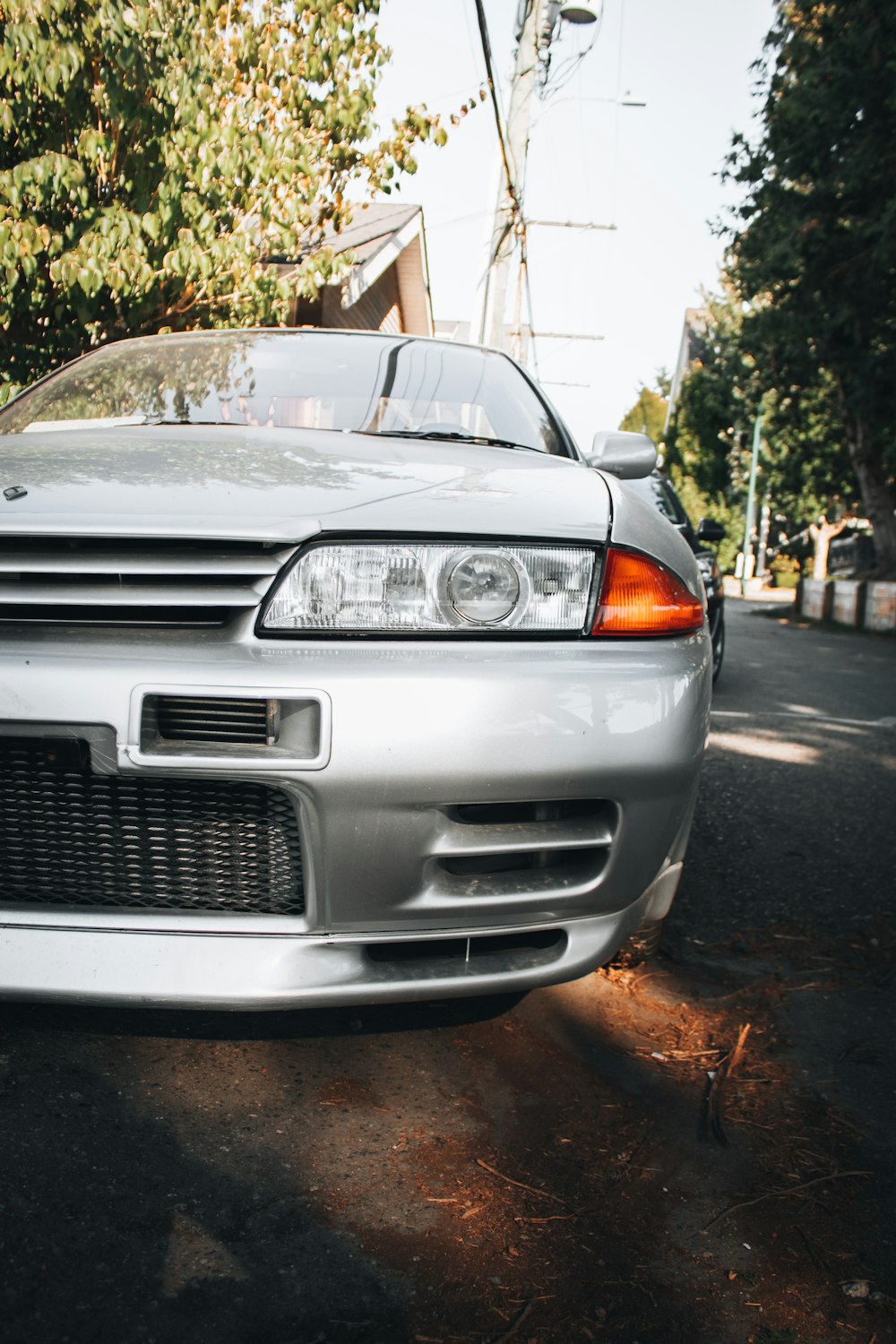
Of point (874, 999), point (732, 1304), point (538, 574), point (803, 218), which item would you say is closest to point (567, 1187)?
point (732, 1304)

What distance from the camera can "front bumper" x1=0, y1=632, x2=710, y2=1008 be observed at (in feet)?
5.54

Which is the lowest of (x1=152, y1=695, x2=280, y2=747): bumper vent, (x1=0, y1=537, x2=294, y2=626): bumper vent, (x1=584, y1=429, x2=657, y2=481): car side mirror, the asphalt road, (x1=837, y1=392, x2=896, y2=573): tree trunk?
the asphalt road

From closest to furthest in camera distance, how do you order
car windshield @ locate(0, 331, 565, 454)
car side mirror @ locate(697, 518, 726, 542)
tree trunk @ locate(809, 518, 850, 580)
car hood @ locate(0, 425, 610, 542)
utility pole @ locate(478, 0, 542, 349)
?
1. car hood @ locate(0, 425, 610, 542)
2. car windshield @ locate(0, 331, 565, 454)
3. car side mirror @ locate(697, 518, 726, 542)
4. utility pole @ locate(478, 0, 542, 349)
5. tree trunk @ locate(809, 518, 850, 580)

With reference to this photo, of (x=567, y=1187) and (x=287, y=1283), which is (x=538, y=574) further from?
(x=287, y=1283)

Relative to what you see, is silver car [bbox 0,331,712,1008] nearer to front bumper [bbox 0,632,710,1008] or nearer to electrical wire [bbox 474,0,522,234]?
front bumper [bbox 0,632,710,1008]

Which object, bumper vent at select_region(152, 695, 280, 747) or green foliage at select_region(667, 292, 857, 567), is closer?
bumper vent at select_region(152, 695, 280, 747)

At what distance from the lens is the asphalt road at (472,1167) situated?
4.83ft

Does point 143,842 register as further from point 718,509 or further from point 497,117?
point 718,509

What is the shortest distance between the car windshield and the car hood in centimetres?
51

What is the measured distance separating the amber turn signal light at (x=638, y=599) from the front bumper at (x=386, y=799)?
0.06 m

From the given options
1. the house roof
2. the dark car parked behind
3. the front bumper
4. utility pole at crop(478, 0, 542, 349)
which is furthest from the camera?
utility pole at crop(478, 0, 542, 349)

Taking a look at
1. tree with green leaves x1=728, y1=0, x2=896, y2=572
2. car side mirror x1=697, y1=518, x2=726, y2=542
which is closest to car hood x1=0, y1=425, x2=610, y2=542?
car side mirror x1=697, y1=518, x2=726, y2=542

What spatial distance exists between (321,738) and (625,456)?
5.27 ft

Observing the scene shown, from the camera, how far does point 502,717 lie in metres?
1.74
